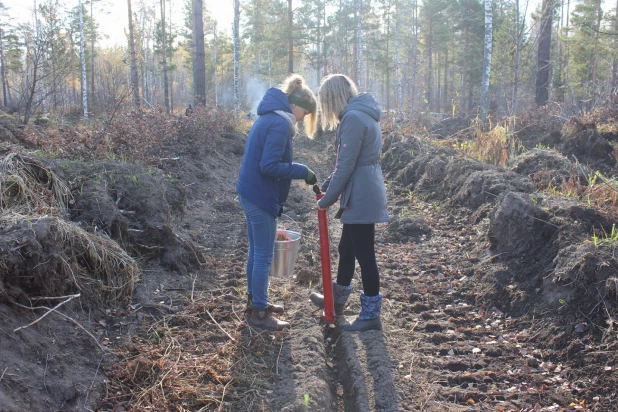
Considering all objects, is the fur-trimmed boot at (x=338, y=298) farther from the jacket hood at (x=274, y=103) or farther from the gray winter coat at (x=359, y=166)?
the jacket hood at (x=274, y=103)

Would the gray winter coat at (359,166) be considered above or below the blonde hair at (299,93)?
below

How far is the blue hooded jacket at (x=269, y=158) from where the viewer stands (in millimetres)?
3592

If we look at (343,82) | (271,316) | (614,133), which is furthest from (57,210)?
(614,133)

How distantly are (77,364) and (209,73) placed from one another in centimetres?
4662

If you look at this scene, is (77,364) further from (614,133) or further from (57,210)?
(614,133)

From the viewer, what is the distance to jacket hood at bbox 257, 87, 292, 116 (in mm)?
3658

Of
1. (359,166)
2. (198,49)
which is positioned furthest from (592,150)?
(198,49)

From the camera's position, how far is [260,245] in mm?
3844

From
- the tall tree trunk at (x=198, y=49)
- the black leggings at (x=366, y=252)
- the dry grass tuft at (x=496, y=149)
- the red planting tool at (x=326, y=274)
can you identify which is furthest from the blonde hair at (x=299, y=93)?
the tall tree trunk at (x=198, y=49)

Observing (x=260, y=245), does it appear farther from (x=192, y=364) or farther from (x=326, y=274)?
(x=192, y=364)

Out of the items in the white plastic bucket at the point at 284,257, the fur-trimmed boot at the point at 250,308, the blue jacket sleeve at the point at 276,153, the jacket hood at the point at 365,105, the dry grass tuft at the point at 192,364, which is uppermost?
the jacket hood at the point at 365,105

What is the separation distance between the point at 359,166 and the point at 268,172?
741 mm

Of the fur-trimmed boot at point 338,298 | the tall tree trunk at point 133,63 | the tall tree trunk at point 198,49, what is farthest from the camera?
the tall tree trunk at point 198,49

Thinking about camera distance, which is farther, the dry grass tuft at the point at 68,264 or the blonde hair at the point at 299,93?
the blonde hair at the point at 299,93
